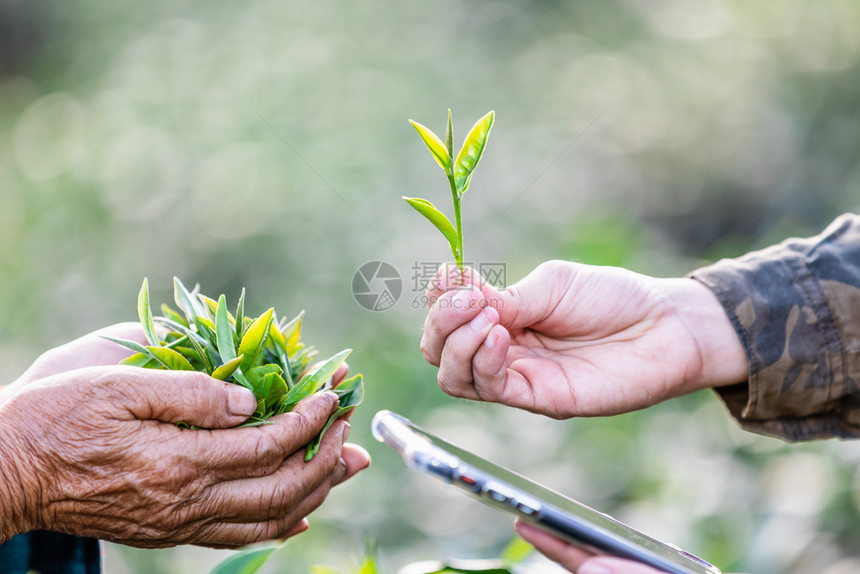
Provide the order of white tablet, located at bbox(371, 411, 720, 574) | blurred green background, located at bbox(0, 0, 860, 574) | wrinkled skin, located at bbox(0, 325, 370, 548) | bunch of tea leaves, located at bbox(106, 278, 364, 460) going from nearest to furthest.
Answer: white tablet, located at bbox(371, 411, 720, 574)
wrinkled skin, located at bbox(0, 325, 370, 548)
bunch of tea leaves, located at bbox(106, 278, 364, 460)
blurred green background, located at bbox(0, 0, 860, 574)

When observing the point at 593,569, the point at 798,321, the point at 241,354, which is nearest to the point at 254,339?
the point at 241,354

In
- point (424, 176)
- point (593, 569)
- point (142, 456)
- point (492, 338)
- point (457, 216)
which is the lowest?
point (593, 569)

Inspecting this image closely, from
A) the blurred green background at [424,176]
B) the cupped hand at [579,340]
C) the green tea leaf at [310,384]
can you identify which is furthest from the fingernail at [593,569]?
the blurred green background at [424,176]

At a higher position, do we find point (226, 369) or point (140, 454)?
point (226, 369)

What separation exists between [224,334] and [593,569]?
647mm

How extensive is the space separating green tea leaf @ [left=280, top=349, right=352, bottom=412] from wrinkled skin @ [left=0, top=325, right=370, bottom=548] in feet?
0.12

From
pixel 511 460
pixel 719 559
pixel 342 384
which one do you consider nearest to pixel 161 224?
pixel 511 460

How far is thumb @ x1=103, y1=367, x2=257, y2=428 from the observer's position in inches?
38.3

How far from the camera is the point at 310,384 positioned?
3.67 ft

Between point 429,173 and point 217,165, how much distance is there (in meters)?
1.22

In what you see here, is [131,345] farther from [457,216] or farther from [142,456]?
[457,216]

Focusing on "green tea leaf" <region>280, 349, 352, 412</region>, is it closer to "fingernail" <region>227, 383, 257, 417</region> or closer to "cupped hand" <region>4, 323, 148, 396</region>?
"fingernail" <region>227, 383, 257, 417</region>

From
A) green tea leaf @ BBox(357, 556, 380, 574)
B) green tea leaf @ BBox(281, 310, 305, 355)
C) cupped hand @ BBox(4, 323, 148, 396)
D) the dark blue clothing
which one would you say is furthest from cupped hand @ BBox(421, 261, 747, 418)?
the dark blue clothing

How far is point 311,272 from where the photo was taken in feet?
11.2
